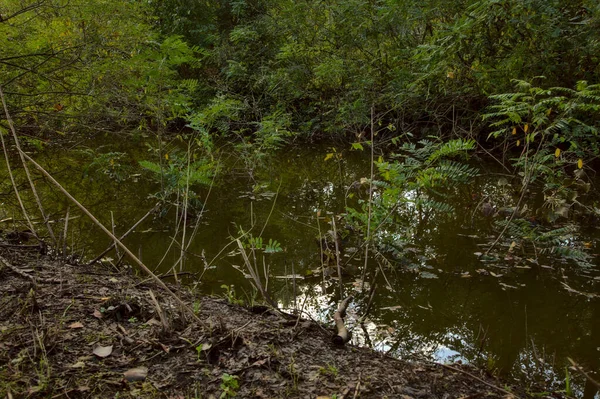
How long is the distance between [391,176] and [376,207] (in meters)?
0.40

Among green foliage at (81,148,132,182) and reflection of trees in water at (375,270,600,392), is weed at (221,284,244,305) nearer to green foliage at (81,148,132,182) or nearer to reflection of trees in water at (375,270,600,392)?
reflection of trees in water at (375,270,600,392)

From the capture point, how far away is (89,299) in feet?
9.96

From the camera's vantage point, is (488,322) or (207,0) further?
(207,0)

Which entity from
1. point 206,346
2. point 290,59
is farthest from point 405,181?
point 290,59

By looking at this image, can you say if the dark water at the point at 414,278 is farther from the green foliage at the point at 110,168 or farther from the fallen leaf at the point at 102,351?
the fallen leaf at the point at 102,351

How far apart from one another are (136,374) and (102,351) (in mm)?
297

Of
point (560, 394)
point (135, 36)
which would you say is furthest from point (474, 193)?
point (135, 36)

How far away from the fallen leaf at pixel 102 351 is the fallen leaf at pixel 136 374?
0.21 m

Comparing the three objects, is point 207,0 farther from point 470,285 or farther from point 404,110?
point 470,285

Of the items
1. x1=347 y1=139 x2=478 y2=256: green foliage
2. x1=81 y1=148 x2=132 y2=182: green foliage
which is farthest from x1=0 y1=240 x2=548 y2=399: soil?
x1=81 y1=148 x2=132 y2=182: green foliage

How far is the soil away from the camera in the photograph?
218 centimetres

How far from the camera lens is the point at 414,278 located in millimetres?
4309

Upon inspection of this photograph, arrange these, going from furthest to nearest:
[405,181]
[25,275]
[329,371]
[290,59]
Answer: [290,59]
[405,181]
[25,275]
[329,371]

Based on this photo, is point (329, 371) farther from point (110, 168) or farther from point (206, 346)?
point (110, 168)
